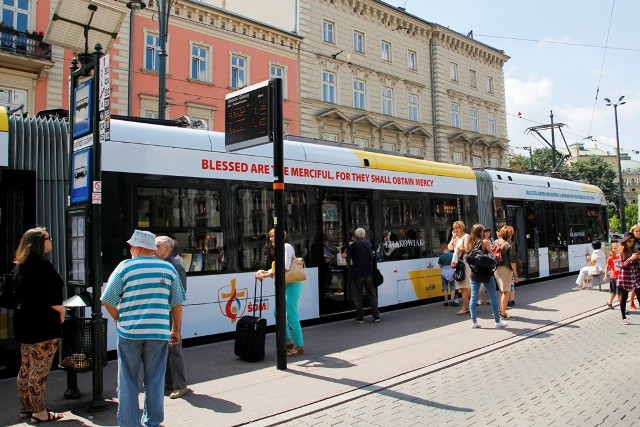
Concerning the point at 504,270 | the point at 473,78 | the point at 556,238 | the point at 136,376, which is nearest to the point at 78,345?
the point at 136,376

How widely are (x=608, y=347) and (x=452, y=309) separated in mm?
3755

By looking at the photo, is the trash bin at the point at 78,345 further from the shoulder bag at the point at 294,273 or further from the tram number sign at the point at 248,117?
the tram number sign at the point at 248,117

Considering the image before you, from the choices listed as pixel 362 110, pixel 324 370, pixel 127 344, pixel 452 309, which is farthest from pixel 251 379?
pixel 362 110

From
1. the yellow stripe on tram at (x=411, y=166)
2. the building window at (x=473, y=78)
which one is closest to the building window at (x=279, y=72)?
the yellow stripe on tram at (x=411, y=166)

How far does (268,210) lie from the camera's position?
855cm

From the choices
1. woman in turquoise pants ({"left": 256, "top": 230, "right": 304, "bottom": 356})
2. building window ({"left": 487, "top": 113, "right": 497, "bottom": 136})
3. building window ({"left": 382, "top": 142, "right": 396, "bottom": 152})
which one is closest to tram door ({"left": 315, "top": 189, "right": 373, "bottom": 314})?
woman in turquoise pants ({"left": 256, "top": 230, "right": 304, "bottom": 356})

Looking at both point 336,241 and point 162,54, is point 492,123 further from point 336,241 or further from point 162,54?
point 336,241

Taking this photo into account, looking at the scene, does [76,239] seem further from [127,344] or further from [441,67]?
[441,67]

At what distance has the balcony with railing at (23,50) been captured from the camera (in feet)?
58.3

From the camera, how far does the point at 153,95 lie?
21766 mm

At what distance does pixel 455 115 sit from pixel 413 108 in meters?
4.65

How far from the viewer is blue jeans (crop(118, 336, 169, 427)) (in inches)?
161

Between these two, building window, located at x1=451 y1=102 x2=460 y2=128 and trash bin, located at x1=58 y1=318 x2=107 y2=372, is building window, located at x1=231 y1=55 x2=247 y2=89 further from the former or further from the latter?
trash bin, located at x1=58 y1=318 x2=107 y2=372

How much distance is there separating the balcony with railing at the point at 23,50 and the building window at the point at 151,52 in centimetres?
392
